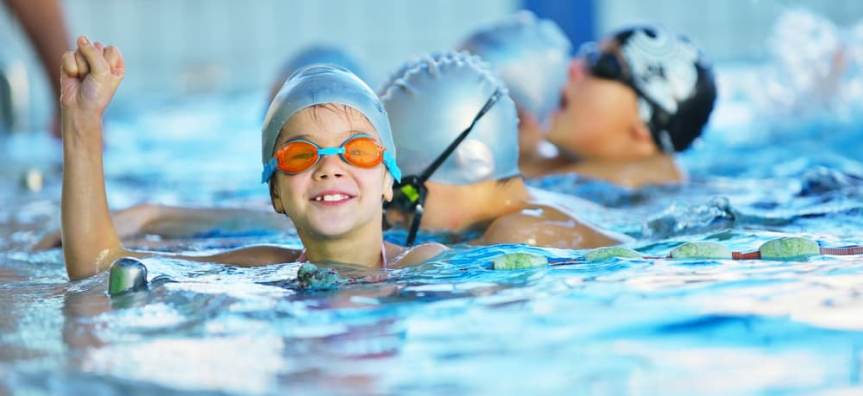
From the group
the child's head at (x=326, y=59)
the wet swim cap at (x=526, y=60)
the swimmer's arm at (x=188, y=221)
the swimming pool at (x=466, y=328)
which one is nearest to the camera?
the swimming pool at (x=466, y=328)

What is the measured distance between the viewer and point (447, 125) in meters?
3.90

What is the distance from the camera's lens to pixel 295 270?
3.25 meters

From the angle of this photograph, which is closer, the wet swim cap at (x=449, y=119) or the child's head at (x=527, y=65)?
the wet swim cap at (x=449, y=119)

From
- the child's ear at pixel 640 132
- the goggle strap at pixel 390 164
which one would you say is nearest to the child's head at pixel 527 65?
the child's ear at pixel 640 132

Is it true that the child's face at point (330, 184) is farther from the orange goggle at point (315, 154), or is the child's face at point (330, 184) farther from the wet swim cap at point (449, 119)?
the wet swim cap at point (449, 119)

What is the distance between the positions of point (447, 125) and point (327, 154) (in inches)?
35.2

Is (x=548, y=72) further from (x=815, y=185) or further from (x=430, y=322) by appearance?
(x=430, y=322)

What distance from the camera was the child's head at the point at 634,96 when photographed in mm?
5719

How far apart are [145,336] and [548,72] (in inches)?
161

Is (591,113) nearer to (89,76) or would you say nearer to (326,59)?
(326,59)

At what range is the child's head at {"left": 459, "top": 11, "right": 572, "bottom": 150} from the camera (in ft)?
20.0

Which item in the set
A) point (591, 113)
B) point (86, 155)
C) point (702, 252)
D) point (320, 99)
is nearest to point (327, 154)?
point (320, 99)

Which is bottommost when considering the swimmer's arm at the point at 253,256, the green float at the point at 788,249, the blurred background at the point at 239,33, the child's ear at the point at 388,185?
the green float at the point at 788,249

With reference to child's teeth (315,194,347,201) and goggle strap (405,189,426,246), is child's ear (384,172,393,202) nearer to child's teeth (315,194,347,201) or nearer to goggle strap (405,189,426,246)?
child's teeth (315,194,347,201)
